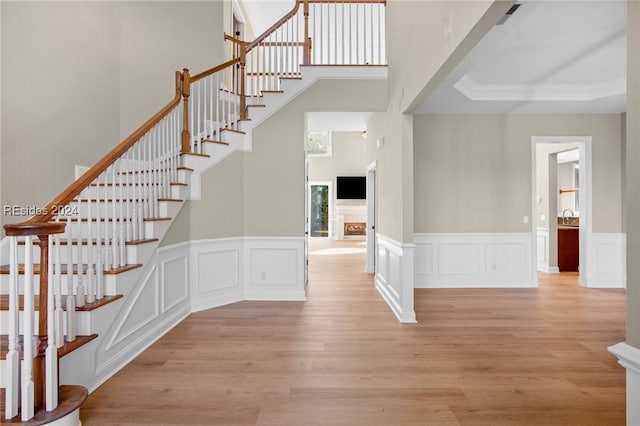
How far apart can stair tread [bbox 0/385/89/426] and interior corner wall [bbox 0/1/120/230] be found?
84.3 inches

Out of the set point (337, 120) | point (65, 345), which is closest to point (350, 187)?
point (337, 120)

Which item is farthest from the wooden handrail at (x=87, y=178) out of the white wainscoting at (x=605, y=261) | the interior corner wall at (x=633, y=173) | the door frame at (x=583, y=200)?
the white wainscoting at (x=605, y=261)

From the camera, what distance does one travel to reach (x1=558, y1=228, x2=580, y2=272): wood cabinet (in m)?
6.45

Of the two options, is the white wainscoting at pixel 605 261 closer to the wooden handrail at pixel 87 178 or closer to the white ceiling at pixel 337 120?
the white ceiling at pixel 337 120

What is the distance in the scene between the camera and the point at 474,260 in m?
5.38

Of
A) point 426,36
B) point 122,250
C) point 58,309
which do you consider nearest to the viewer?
point 58,309

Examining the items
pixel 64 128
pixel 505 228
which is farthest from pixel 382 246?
pixel 64 128

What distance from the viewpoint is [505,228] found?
5.41 m

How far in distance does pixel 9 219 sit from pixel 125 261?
54.8 inches

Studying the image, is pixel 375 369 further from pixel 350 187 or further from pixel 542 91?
pixel 350 187

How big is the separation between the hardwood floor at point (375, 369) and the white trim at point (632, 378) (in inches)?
38.5

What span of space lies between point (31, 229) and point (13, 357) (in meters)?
0.68

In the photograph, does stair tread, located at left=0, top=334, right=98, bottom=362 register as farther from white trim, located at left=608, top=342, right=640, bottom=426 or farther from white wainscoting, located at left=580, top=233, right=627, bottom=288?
white wainscoting, located at left=580, top=233, right=627, bottom=288

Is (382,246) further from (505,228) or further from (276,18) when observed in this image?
(276,18)
